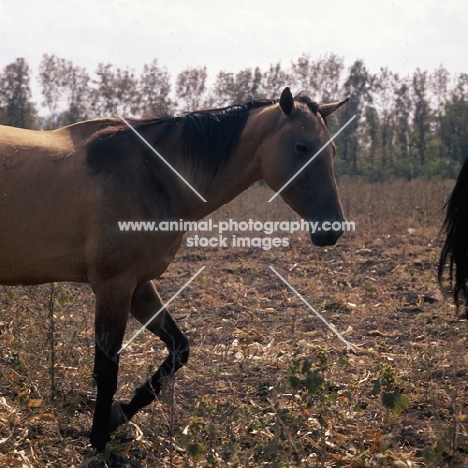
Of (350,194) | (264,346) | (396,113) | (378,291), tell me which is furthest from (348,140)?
(264,346)

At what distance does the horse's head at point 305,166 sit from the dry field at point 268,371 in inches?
34.5

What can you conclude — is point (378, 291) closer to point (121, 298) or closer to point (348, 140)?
point (121, 298)

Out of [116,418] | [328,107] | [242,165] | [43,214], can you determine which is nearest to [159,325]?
[116,418]

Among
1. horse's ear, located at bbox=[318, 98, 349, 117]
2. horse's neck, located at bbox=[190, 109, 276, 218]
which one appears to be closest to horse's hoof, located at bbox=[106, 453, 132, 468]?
horse's neck, located at bbox=[190, 109, 276, 218]

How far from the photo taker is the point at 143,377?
4.64 m

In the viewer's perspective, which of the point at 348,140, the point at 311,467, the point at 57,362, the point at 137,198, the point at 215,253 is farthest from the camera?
the point at 348,140

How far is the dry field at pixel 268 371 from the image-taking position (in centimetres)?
317

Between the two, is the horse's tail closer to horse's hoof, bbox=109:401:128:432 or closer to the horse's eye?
the horse's eye

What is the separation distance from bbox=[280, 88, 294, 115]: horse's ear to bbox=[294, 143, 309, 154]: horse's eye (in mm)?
257

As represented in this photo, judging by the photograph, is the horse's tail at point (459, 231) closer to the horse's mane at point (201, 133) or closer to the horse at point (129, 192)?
the horse at point (129, 192)

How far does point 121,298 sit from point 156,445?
914 millimetres

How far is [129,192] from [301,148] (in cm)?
120

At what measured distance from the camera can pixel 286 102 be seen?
13.5 feet

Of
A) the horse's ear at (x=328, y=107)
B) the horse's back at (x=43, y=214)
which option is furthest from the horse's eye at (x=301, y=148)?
the horse's back at (x=43, y=214)
